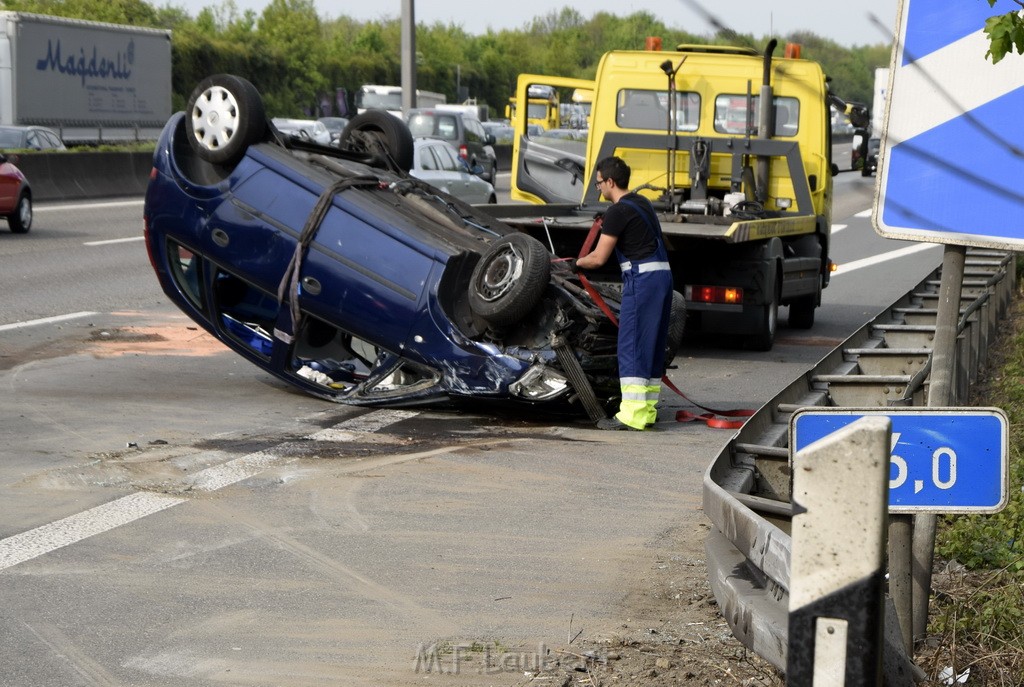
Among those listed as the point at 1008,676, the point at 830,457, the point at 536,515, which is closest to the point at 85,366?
the point at 536,515

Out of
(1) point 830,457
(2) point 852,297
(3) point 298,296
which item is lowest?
(2) point 852,297

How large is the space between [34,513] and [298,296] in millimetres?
3083

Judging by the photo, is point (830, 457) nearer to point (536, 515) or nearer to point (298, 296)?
point (536, 515)

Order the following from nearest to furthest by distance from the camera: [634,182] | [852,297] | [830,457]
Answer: [830,457], [634,182], [852,297]

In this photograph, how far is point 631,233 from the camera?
926cm

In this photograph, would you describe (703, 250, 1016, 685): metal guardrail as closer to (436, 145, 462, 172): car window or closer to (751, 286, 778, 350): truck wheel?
(751, 286, 778, 350): truck wheel

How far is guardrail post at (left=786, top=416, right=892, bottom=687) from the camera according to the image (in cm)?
234

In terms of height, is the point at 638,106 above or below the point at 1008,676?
above

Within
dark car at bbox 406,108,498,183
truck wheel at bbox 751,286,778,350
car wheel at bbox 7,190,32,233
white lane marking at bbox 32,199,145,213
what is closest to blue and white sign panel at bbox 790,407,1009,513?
truck wheel at bbox 751,286,778,350

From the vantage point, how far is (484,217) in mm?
10383

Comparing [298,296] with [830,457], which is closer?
[830,457]

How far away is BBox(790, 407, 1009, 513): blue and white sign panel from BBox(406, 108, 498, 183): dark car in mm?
28944

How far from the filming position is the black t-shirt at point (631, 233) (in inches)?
364

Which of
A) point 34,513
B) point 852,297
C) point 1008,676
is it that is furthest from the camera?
point 852,297
